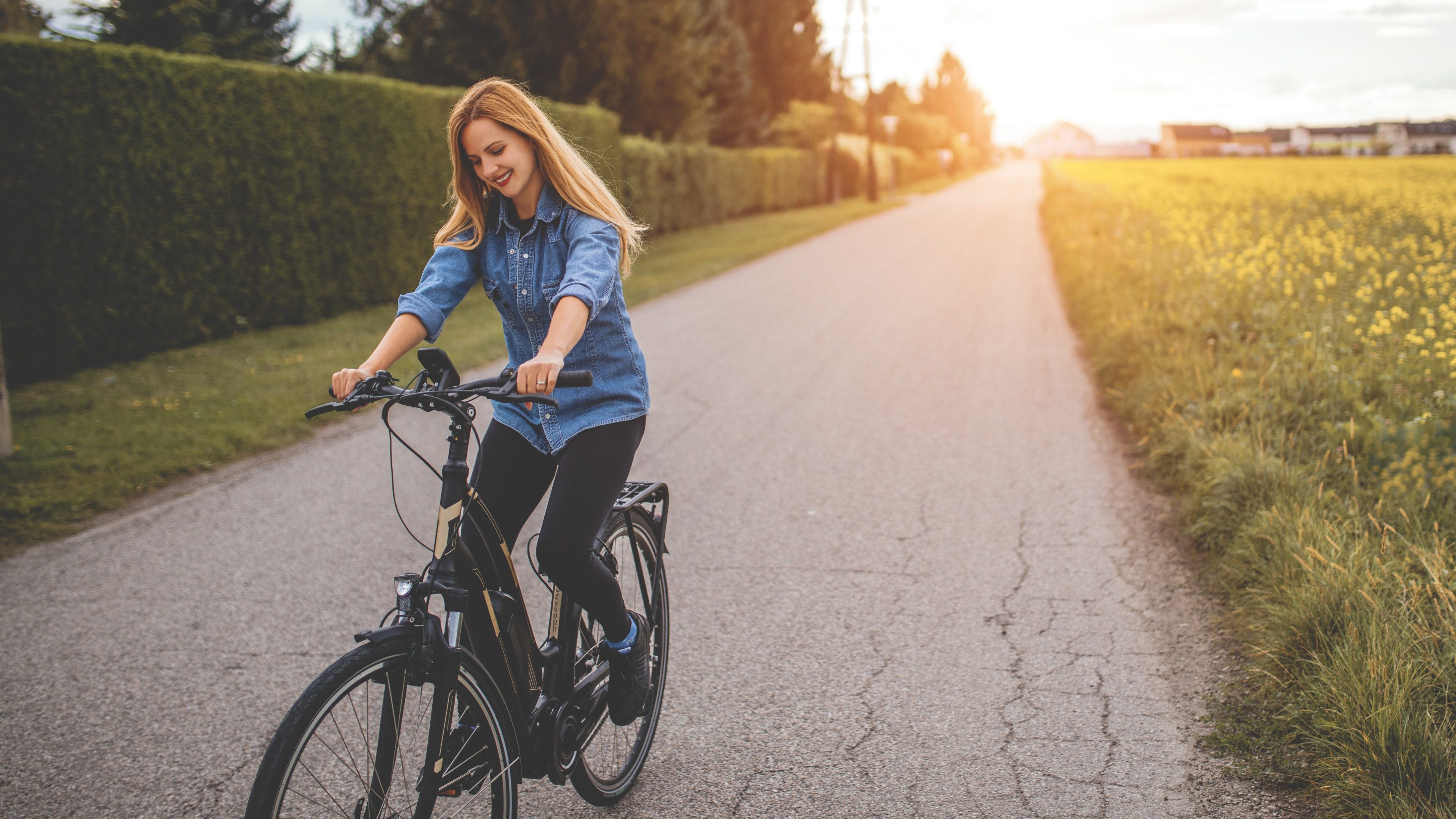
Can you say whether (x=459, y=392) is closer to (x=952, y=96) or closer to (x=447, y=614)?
(x=447, y=614)

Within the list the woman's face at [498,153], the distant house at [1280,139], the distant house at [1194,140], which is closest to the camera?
the woman's face at [498,153]

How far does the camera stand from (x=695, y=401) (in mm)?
7691

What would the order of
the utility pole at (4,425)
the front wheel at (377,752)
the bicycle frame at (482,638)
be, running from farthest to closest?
the utility pole at (4,425) < the bicycle frame at (482,638) < the front wheel at (377,752)

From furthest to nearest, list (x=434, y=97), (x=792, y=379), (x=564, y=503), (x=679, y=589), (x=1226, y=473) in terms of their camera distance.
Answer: (x=434, y=97), (x=792, y=379), (x=1226, y=473), (x=679, y=589), (x=564, y=503)

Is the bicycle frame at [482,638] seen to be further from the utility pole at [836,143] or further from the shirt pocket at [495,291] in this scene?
the utility pole at [836,143]

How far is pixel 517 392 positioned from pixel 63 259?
8602mm

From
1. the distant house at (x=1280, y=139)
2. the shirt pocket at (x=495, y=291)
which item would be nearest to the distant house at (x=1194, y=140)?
the distant house at (x=1280, y=139)

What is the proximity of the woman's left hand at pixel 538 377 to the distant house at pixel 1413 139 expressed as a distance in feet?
287

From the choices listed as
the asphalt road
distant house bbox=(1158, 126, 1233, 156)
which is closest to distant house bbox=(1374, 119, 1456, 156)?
distant house bbox=(1158, 126, 1233, 156)

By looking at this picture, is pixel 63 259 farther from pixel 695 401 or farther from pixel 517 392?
pixel 517 392

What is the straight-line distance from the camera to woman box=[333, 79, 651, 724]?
2367 millimetres

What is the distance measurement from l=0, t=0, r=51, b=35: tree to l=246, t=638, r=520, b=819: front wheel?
566 inches

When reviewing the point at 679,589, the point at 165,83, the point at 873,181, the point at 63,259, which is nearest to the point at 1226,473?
the point at 679,589

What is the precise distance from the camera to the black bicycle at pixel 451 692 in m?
1.88
